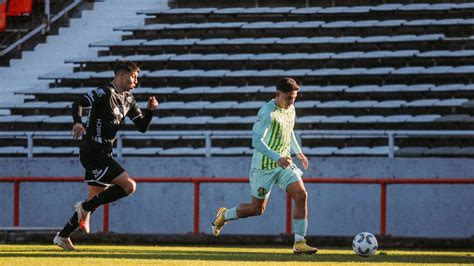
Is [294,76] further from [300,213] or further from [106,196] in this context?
[106,196]

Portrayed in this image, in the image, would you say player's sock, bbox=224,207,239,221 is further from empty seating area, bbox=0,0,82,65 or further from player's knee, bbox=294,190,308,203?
empty seating area, bbox=0,0,82,65

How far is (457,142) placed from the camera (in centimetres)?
1772

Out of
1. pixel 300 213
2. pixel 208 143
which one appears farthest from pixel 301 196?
pixel 208 143

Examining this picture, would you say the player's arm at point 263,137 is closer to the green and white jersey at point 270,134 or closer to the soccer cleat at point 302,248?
the green and white jersey at point 270,134

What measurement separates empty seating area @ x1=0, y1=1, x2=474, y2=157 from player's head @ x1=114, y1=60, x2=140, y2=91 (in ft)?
18.0

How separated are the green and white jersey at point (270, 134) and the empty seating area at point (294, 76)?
535 centimetres

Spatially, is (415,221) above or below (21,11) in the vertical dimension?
below

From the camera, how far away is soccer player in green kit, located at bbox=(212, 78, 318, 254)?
11.4m

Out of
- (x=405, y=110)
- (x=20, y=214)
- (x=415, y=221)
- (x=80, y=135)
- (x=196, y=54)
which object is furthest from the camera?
(x=196, y=54)

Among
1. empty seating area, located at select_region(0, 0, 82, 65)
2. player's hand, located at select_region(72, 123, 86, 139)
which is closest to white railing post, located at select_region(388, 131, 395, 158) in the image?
player's hand, located at select_region(72, 123, 86, 139)

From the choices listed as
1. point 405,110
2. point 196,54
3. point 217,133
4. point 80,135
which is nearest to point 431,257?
point 80,135

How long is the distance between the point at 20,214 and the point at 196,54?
4.86m

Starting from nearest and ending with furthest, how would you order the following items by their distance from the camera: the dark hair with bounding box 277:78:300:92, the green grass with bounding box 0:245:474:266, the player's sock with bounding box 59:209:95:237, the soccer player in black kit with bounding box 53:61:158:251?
1. the green grass with bounding box 0:245:474:266
2. the dark hair with bounding box 277:78:300:92
3. the soccer player in black kit with bounding box 53:61:158:251
4. the player's sock with bounding box 59:209:95:237

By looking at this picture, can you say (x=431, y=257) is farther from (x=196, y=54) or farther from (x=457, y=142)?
(x=196, y=54)
